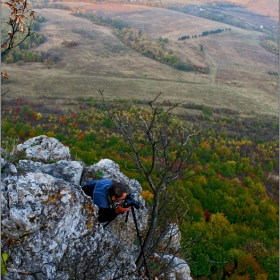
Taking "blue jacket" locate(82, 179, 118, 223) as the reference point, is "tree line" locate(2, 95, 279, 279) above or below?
below

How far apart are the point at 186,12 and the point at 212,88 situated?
52.8m

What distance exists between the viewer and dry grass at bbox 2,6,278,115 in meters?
36.4

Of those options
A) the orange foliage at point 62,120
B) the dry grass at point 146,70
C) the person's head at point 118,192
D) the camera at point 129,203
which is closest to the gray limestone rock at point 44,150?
the person's head at point 118,192

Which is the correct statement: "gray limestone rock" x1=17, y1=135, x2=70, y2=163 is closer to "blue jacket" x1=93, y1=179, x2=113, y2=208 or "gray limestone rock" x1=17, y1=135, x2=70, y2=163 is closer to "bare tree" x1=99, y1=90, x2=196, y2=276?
"bare tree" x1=99, y1=90, x2=196, y2=276

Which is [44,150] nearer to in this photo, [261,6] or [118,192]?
[118,192]

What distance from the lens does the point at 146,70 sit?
Result: 45500 millimetres

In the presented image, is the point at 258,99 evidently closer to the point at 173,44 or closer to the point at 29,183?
the point at 173,44

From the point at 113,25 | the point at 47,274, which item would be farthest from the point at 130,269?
the point at 113,25

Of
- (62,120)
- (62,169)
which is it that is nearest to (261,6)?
(62,120)

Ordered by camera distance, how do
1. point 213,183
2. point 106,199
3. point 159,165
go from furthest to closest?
1. point 213,183
2. point 106,199
3. point 159,165

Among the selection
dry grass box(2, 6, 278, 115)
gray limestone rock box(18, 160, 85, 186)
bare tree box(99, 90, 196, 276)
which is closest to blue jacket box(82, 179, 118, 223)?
bare tree box(99, 90, 196, 276)

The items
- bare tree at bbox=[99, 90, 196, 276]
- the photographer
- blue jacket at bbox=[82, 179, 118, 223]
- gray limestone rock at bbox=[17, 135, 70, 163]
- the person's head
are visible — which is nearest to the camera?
bare tree at bbox=[99, 90, 196, 276]

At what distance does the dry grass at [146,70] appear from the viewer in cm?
3638

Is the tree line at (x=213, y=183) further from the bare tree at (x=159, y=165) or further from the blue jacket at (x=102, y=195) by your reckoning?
the blue jacket at (x=102, y=195)
